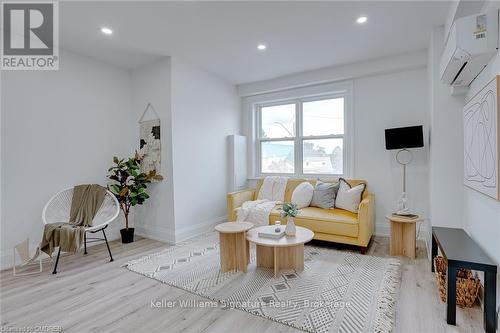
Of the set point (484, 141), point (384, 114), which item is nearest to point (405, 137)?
point (384, 114)

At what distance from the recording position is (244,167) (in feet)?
16.8

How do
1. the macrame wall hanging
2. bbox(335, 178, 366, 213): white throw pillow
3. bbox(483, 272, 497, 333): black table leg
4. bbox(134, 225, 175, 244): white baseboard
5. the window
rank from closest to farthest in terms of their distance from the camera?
bbox(483, 272, 497, 333): black table leg → bbox(335, 178, 366, 213): white throw pillow → bbox(134, 225, 175, 244): white baseboard → the macrame wall hanging → the window

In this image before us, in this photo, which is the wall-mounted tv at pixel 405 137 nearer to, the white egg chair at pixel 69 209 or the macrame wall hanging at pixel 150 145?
the macrame wall hanging at pixel 150 145

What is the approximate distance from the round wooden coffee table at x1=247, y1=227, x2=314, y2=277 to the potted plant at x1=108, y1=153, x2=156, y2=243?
1.84 meters

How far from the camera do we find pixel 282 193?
4297 millimetres

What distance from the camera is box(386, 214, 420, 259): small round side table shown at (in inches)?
118

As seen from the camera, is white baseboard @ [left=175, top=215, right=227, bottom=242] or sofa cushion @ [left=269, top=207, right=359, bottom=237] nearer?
sofa cushion @ [left=269, top=207, right=359, bottom=237]

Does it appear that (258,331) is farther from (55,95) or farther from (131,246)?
(55,95)

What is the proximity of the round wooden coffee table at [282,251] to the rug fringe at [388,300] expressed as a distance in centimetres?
77

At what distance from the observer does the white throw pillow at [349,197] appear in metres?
3.51

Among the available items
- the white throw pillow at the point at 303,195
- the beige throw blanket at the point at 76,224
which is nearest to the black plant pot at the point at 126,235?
the beige throw blanket at the point at 76,224

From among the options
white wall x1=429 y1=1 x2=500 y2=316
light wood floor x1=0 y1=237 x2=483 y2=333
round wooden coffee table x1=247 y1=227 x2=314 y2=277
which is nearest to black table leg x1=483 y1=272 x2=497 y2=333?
light wood floor x1=0 y1=237 x2=483 y2=333

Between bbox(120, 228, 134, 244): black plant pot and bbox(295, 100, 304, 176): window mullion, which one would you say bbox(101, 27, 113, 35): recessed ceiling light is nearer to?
bbox(120, 228, 134, 244): black plant pot

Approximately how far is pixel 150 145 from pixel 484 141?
3909 millimetres
